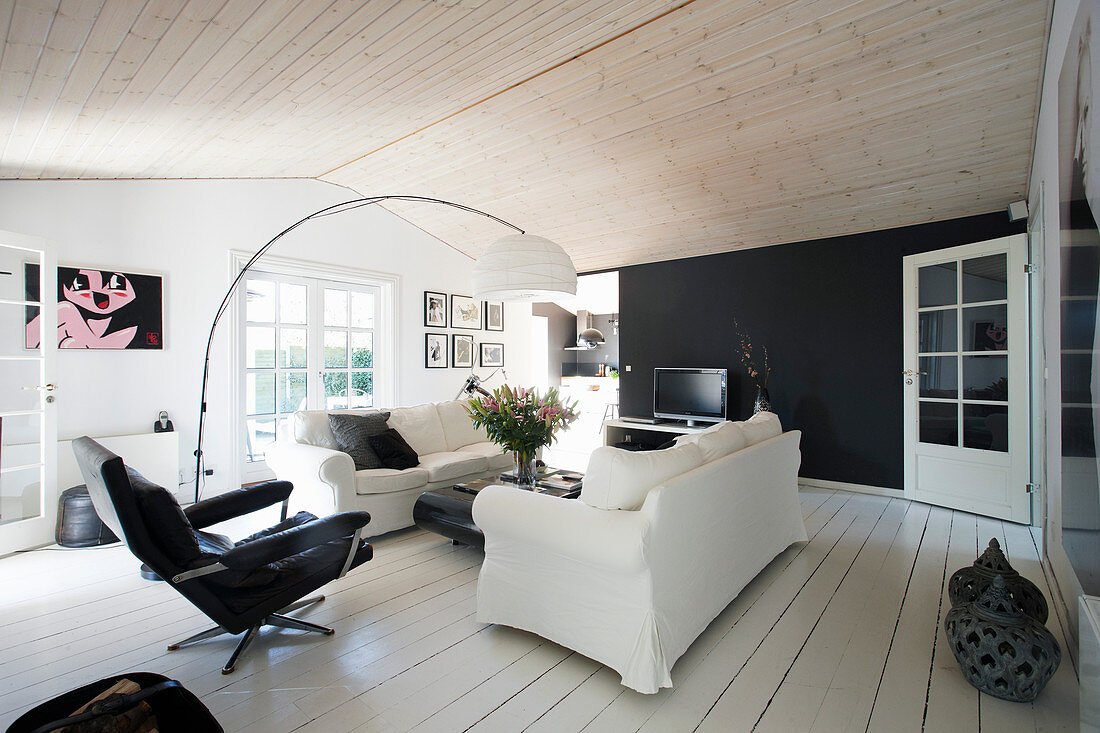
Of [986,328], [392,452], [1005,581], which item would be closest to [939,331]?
[986,328]

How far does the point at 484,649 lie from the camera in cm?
228

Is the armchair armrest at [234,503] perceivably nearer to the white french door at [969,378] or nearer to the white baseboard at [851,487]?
→ the white baseboard at [851,487]

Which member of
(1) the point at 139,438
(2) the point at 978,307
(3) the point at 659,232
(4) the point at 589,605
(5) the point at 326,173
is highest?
(5) the point at 326,173

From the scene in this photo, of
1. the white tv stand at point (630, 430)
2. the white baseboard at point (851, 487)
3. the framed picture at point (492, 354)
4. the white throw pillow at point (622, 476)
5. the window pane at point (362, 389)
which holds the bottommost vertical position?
the white baseboard at point (851, 487)

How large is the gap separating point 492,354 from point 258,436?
10.0 ft

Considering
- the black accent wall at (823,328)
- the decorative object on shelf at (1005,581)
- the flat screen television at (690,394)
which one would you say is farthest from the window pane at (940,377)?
the decorative object on shelf at (1005,581)

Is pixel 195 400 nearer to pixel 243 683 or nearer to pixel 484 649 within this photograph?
pixel 243 683

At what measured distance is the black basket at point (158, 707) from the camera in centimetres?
136

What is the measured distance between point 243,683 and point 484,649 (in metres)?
0.91

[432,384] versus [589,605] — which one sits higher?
[432,384]

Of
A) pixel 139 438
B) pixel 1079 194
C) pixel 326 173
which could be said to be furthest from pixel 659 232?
pixel 139 438

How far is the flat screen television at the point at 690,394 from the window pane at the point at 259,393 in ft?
13.7

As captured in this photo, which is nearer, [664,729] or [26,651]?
[664,729]

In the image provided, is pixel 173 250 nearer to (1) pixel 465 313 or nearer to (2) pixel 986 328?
(1) pixel 465 313
